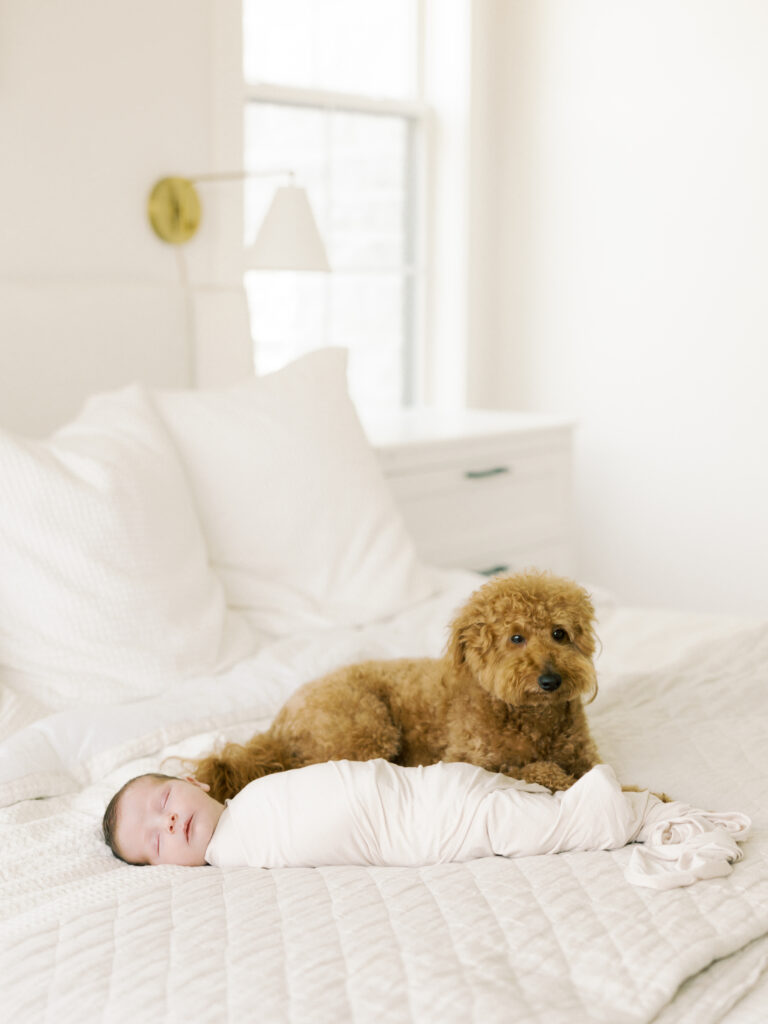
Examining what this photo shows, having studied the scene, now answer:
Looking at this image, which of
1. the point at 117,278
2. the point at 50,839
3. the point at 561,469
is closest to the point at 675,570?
the point at 561,469

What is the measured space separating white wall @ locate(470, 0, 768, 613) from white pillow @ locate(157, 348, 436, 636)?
1557mm

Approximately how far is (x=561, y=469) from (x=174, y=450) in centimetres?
151

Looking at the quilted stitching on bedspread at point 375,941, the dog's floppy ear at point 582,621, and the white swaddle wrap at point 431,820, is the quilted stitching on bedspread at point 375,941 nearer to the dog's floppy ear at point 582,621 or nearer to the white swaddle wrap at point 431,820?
the white swaddle wrap at point 431,820

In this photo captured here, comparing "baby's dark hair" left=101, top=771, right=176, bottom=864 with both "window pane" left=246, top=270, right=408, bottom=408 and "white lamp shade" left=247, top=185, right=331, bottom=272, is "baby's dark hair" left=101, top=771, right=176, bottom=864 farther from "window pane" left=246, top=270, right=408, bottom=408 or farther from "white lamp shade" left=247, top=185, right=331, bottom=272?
"window pane" left=246, top=270, right=408, bottom=408

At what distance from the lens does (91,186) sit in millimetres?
2525

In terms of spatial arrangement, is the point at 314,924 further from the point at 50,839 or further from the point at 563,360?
the point at 563,360

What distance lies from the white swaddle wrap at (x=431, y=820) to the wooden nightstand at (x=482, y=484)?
4.78ft

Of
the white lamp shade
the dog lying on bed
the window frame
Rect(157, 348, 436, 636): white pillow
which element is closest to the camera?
the dog lying on bed

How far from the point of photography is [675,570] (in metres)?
3.58

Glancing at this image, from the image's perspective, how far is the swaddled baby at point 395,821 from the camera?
3.97 feet

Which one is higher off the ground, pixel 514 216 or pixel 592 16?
pixel 592 16

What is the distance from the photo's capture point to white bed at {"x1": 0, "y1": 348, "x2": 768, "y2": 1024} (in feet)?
3.10

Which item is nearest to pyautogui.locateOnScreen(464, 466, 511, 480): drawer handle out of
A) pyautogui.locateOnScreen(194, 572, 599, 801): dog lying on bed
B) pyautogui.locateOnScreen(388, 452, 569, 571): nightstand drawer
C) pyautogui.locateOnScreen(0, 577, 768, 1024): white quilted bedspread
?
pyautogui.locateOnScreen(388, 452, 569, 571): nightstand drawer

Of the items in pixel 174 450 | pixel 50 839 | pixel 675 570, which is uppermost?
pixel 174 450
